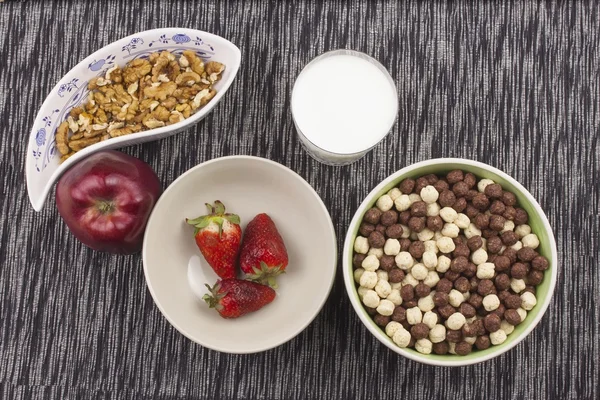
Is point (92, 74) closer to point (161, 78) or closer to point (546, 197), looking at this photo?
point (161, 78)

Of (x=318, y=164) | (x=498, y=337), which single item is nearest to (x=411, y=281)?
(x=498, y=337)

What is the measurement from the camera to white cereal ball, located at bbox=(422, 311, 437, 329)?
30.0 inches

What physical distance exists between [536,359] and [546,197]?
9.2 inches

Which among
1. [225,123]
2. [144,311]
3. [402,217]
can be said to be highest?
[225,123]

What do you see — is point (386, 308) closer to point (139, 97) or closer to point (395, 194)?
point (395, 194)

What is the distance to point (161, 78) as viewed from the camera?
0.87 meters

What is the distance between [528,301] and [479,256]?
0.08 metres

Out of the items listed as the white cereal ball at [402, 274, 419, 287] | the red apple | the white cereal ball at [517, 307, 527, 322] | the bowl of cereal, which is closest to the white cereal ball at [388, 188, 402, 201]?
the bowl of cereal

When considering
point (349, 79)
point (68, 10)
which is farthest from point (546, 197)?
point (68, 10)

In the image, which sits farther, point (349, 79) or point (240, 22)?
point (240, 22)

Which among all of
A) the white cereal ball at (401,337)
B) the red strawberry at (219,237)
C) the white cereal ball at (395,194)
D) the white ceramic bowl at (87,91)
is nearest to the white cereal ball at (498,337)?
the white cereal ball at (401,337)

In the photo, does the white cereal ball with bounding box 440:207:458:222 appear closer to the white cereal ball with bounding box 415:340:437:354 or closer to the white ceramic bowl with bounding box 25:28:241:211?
the white cereal ball with bounding box 415:340:437:354

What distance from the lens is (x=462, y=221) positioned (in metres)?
0.78

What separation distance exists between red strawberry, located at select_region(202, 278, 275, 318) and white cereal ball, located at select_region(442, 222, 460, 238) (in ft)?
0.83
